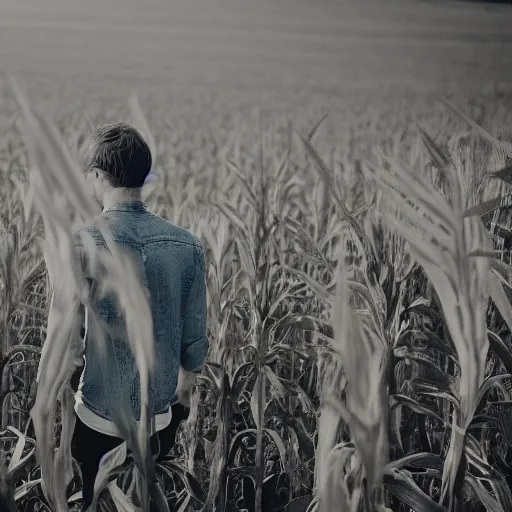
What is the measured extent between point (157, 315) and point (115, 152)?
1.31 ft

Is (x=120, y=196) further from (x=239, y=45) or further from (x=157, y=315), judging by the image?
(x=239, y=45)

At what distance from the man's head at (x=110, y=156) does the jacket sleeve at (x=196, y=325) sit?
0.25 metres

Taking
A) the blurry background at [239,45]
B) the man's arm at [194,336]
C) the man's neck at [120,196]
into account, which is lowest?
the man's arm at [194,336]

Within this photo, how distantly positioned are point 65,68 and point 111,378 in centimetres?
74

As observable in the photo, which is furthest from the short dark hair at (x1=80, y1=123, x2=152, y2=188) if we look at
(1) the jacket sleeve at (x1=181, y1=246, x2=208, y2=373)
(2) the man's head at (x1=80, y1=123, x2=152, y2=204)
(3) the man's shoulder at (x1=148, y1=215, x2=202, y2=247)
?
(1) the jacket sleeve at (x1=181, y1=246, x2=208, y2=373)

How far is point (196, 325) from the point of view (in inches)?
62.5

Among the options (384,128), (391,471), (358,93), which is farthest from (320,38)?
(391,471)

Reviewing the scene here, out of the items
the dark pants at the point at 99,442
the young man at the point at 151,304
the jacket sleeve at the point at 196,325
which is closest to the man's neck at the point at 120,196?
the young man at the point at 151,304

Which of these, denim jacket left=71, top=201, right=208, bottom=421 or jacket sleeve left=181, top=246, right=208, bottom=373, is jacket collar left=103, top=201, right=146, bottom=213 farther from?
jacket sleeve left=181, top=246, right=208, bottom=373

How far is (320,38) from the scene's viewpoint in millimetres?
1569

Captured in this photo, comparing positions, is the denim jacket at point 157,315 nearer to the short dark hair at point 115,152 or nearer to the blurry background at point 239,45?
the short dark hair at point 115,152

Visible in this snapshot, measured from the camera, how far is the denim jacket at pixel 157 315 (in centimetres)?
156

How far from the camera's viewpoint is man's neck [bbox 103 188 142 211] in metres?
1.56

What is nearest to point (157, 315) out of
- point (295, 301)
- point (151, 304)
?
point (151, 304)
